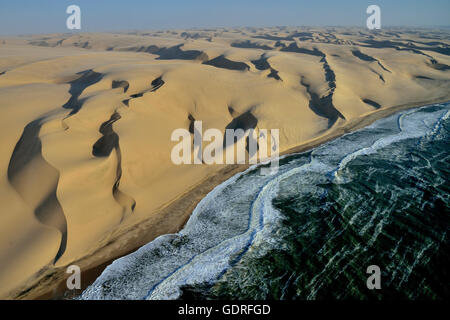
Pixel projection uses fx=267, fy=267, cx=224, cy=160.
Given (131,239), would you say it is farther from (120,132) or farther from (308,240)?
(308,240)

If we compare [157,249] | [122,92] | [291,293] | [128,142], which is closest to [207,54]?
[122,92]

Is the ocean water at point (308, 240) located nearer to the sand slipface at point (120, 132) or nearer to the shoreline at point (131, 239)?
the shoreline at point (131, 239)

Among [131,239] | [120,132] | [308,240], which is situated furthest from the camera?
[120,132]

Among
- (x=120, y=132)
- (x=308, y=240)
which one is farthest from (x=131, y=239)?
(x=308, y=240)

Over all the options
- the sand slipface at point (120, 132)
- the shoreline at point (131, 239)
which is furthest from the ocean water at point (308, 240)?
the sand slipface at point (120, 132)

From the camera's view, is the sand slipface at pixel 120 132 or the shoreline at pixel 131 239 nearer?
the shoreline at pixel 131 239

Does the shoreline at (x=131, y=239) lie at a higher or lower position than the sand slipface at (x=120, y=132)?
lower
